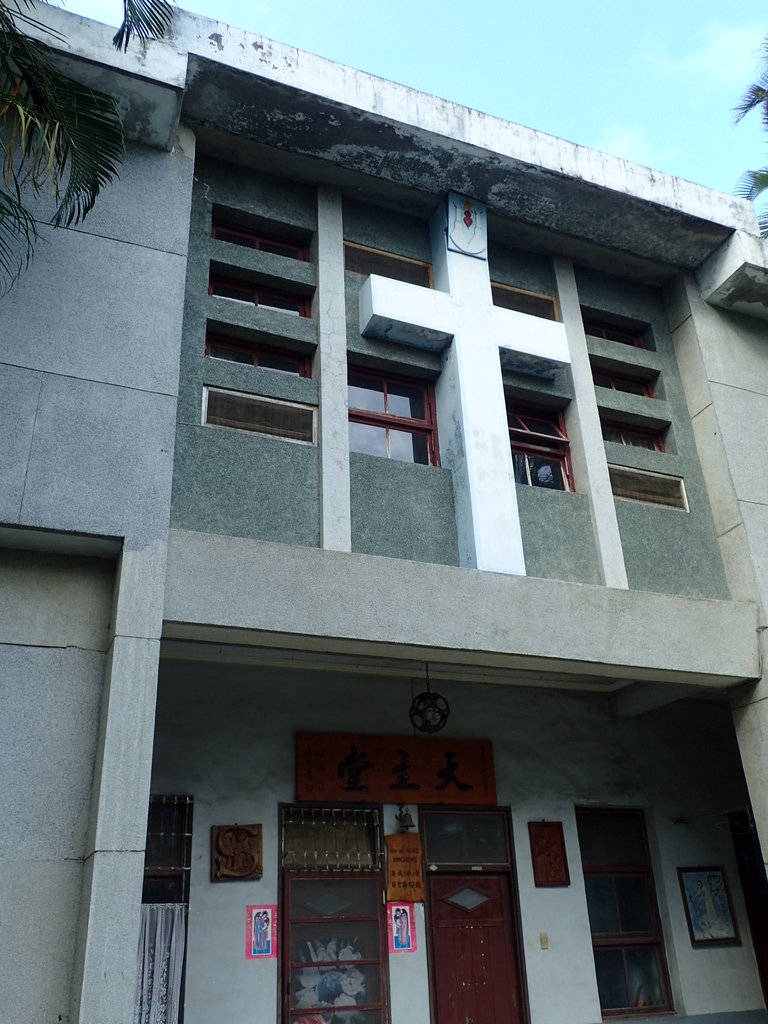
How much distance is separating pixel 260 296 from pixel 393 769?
4.52 m

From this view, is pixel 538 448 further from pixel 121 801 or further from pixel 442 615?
pixel 121 801

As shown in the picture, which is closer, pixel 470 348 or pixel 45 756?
pixel 45 756

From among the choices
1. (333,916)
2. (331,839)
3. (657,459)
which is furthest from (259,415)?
(333,916)

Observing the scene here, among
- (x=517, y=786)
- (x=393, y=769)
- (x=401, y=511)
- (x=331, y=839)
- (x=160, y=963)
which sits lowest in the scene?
(x=160, y=963)

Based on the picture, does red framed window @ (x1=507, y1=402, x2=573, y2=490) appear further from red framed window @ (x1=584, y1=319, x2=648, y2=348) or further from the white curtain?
the white curtain

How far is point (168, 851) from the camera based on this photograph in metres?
7.25

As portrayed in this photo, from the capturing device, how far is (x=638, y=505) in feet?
25.3

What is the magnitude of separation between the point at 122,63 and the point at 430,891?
24.3ft

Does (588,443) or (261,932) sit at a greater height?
(588,443)

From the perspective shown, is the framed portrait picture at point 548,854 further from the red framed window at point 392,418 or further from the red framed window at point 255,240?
the red framed window at point 255,240

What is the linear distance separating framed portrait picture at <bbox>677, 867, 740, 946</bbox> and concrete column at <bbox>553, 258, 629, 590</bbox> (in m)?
3.89

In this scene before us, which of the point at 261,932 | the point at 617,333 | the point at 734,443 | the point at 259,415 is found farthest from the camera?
the point at 617,333

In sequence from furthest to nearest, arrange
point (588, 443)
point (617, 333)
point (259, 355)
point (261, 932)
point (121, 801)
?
point (617, 333), point (588, 443), point (261, 932), point (259, 355), point (121, 801)

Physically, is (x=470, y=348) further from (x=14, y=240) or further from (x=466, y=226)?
(x=14, y=240)
